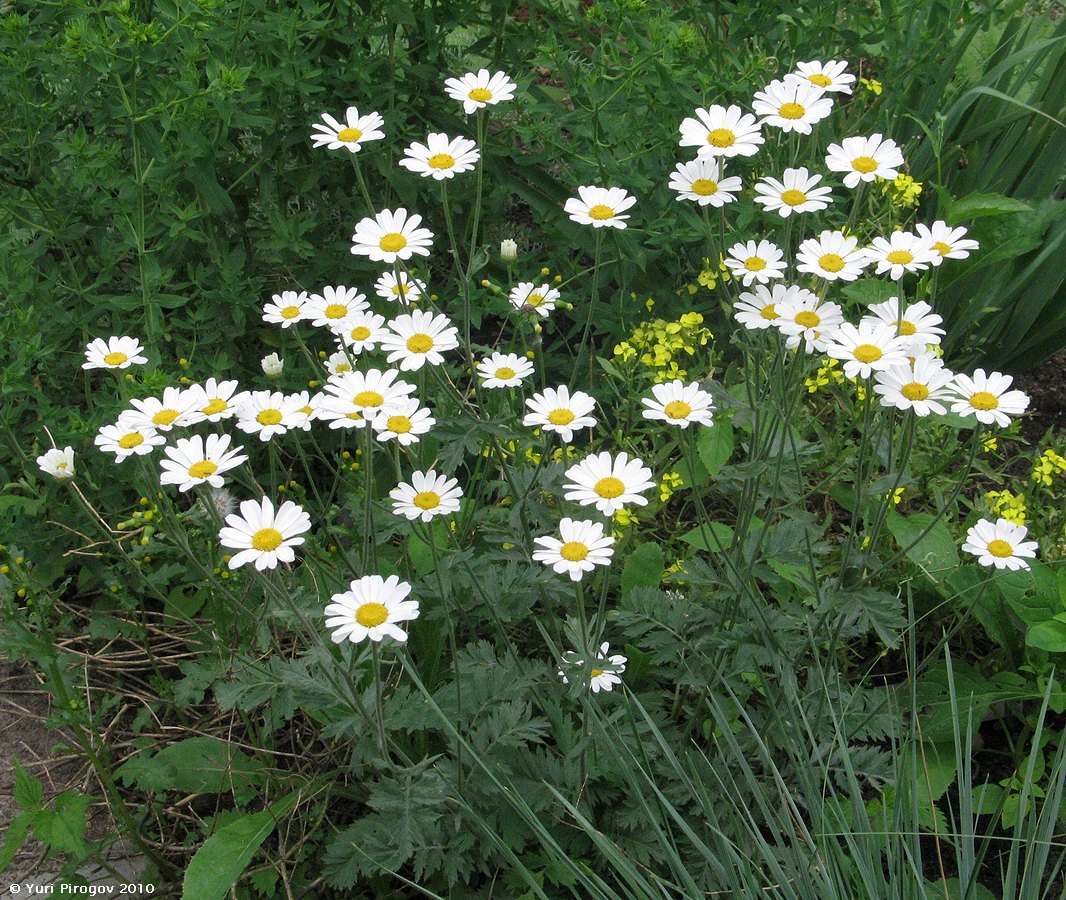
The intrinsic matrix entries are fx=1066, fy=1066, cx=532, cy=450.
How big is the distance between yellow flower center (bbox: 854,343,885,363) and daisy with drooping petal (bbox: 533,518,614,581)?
47 centimetres

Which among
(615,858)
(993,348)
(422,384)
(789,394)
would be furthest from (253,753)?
(993,348)

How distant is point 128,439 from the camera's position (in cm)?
165

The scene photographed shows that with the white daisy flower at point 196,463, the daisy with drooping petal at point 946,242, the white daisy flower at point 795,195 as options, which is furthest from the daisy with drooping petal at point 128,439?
the daisy with drooping petal at point 946,242

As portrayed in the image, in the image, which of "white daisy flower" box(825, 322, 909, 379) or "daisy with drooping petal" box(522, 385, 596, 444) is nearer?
"white daisy flower" box(825, 322, 909, 379)

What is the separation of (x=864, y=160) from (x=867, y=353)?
41cm

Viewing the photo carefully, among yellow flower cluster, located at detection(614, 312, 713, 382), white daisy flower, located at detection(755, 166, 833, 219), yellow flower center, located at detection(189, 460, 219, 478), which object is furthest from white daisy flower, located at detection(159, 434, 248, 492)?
yellow flower cluster, located at detection(614, 312, 713, 382)

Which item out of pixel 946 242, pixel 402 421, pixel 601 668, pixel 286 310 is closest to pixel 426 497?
pixel 402 421

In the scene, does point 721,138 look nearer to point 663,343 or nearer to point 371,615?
point 663,343

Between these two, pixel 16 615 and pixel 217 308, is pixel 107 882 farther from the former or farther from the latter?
pixel 217 308

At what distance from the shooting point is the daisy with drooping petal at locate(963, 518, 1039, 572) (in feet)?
5.57

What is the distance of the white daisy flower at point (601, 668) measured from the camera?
165 centimetres

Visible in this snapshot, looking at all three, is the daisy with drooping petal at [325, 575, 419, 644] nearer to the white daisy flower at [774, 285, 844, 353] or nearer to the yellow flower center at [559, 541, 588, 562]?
the yellow flower center at [559, 541, 588, 562]

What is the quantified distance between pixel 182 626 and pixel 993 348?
2.30 metres

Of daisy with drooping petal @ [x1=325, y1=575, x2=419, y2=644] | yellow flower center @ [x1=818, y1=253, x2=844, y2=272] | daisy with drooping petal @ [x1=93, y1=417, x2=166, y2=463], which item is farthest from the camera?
yellow flower center @ [x1=818, y1=253, x2=844, y2=272]
